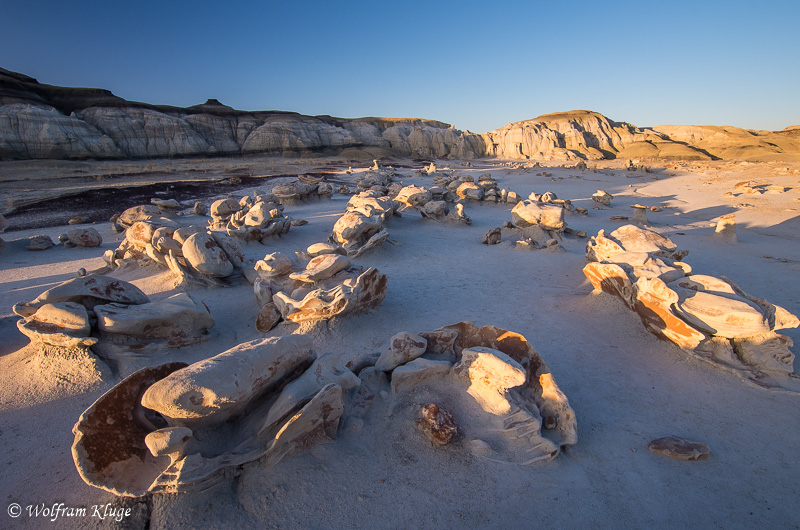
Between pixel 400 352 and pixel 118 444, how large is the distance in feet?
6.12

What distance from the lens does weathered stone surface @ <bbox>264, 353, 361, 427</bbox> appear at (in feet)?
7.25

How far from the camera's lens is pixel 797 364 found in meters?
3.48

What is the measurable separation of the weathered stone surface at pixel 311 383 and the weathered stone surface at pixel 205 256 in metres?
3.73

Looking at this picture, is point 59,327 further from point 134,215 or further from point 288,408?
point 134,215

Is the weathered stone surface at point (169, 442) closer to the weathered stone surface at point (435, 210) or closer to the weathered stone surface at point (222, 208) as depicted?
the weathered stone surface at point (435, 210)

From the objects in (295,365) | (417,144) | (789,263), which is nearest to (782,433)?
(295,365)

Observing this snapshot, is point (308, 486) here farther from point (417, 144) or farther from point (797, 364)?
point (417, 144)

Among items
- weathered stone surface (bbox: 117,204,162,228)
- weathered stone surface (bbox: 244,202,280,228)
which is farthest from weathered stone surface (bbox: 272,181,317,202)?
weathered stone surface (bbox: 244,202,280,228)

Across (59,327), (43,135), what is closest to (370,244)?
(59,327)

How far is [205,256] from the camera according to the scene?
550 cm

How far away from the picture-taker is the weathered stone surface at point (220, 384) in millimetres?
1971

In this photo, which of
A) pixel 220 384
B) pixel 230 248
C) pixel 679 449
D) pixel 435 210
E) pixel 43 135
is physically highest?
pixel 43 135

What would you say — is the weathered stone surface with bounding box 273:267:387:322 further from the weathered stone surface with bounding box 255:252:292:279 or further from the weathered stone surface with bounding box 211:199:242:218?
the weathered stone surface with bounding box 211:199:242:218

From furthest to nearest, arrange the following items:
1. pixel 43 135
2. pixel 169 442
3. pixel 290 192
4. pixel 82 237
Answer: pixel 43 135 < pixel 290 192 < pixel 82 237 < pixel 169 442
